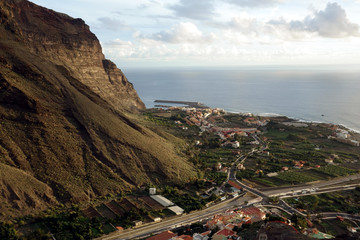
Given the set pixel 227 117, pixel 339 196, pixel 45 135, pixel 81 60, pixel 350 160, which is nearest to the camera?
pixel 45 135

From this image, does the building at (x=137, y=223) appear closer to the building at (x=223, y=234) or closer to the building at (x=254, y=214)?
the building at (x=223, y=234)

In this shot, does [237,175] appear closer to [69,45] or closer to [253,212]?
[253,212]

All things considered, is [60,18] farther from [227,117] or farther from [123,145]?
[227,117]

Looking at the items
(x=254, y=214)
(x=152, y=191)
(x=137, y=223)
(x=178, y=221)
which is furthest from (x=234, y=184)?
(x=137, y=223)

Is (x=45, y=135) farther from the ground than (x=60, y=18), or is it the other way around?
(x=60, y=18)

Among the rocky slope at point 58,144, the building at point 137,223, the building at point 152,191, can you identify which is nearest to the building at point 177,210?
the building at point 152,191

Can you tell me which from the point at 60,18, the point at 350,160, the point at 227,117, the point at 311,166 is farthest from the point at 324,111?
the point at 60,18
